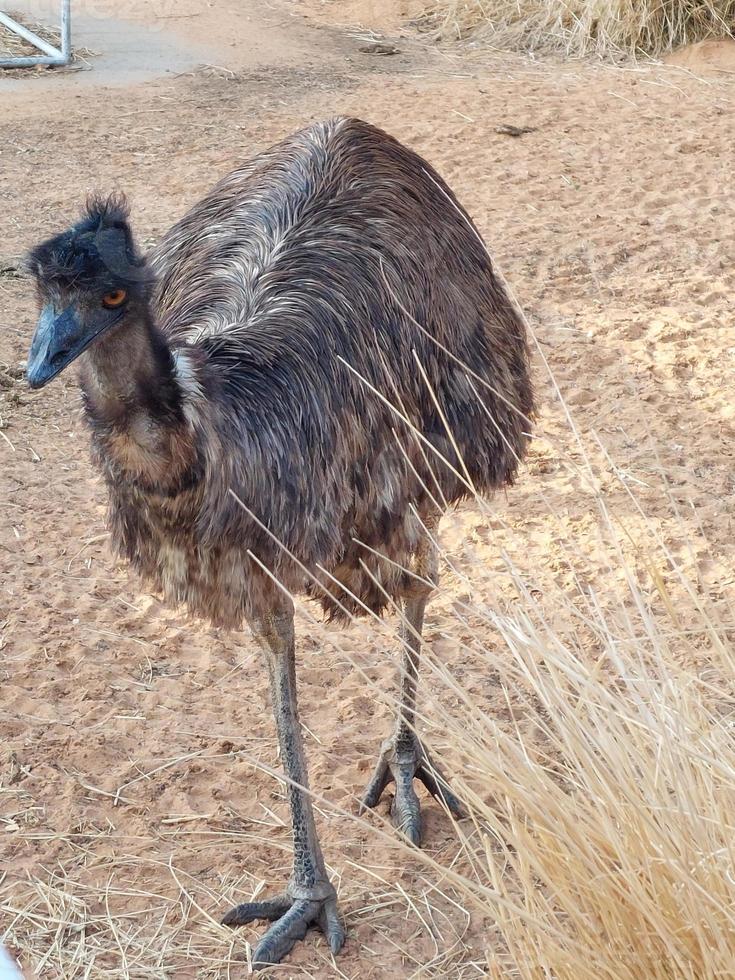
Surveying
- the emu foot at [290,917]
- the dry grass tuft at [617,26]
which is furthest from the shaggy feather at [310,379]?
the dry grass tuft at [617,26]

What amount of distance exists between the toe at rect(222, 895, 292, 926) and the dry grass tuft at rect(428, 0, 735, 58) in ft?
25.2

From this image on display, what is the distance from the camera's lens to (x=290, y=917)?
9.65ft

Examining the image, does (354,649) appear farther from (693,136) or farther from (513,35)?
(513,35)

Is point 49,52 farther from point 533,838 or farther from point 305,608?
point 533,838

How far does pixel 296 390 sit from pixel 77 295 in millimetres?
622

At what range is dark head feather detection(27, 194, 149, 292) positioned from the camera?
2.20m

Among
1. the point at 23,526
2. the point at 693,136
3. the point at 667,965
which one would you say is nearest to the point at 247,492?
the point at 667,965

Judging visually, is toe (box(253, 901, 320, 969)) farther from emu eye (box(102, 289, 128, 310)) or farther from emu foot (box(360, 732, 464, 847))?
emu eye (box(102, 289, 128, 310))

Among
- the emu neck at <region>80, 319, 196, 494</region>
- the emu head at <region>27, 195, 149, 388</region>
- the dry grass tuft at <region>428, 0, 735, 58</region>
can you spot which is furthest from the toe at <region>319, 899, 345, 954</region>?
the dry grass tuft at <region>428, 0, 735, 58</region>

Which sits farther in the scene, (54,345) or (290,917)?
(290,917)

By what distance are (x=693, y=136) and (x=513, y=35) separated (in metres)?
2.81

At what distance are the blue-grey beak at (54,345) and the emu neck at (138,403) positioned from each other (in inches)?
2.3

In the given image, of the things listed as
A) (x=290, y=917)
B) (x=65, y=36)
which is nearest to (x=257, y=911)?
(x=290, y=917)

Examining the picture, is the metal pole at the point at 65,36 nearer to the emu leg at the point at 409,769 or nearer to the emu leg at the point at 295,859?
the emu leg at the point at 409,769
